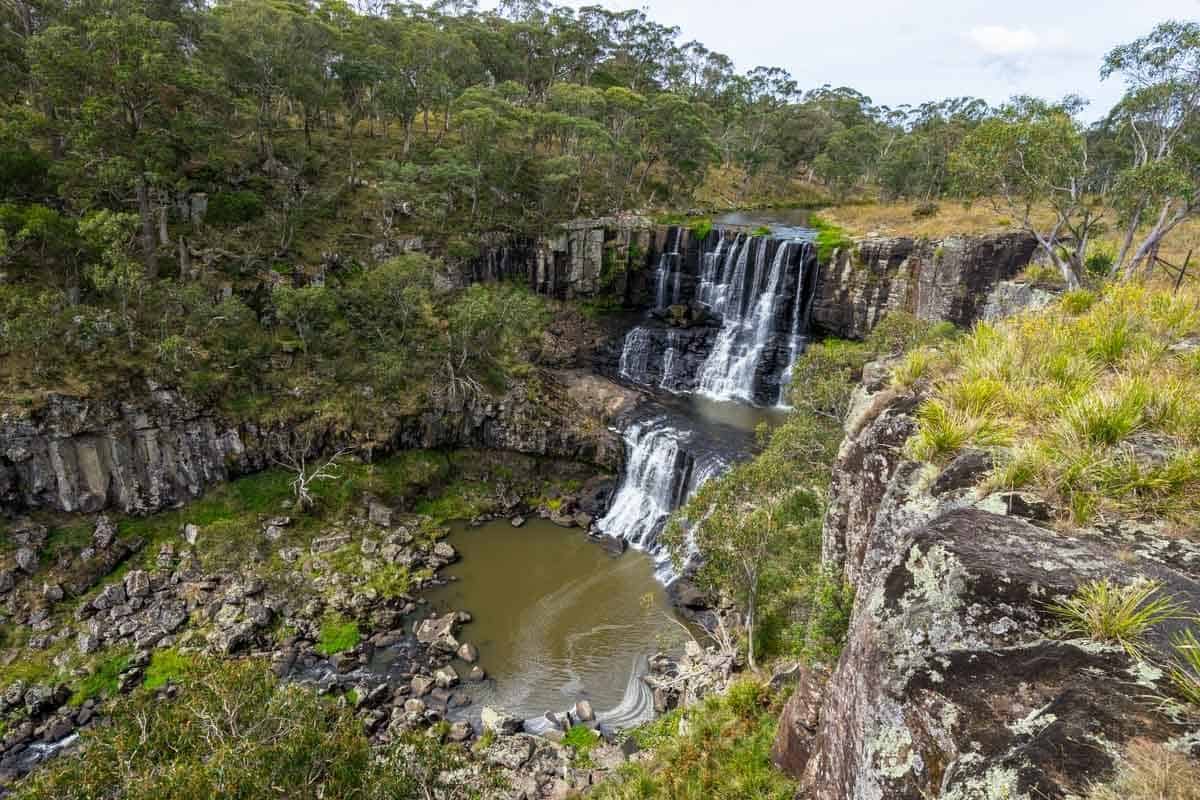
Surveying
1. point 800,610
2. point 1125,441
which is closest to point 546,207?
point 800,610

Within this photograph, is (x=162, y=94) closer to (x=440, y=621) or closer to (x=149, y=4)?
(x=149, y=4)

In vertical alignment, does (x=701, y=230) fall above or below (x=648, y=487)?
above

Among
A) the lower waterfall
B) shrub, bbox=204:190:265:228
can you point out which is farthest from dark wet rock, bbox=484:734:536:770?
shrub, bbox=204:190:265:228

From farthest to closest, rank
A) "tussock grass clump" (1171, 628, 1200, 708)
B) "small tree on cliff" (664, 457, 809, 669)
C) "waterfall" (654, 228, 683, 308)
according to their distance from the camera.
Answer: "waterfall" (654, 228, 683, 308), "small tree on cliff" (664, 457, 809, 669), "tussock grass clump" (1171, 628, 1200, 708)

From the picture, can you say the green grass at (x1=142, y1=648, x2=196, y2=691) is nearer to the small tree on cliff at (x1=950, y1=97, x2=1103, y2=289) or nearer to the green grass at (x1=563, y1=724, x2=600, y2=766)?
the green grass at (x1=563, y1=724, x2=600, y2=766)

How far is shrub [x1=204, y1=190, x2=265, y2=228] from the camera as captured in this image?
31.3 m

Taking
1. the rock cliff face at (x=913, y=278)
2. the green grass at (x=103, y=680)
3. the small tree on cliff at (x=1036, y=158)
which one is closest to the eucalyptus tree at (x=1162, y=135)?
the small tree on cliff at (x=1036, y=158)

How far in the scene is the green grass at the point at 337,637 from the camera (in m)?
19.6

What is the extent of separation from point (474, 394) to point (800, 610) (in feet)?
65.1

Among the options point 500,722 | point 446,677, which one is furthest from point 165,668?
point 500,722

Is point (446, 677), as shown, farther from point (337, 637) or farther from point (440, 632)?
point (337, 637)

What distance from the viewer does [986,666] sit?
4121 mm

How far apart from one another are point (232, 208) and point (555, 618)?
2824cm

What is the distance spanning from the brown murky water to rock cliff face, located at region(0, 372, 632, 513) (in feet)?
16.6
